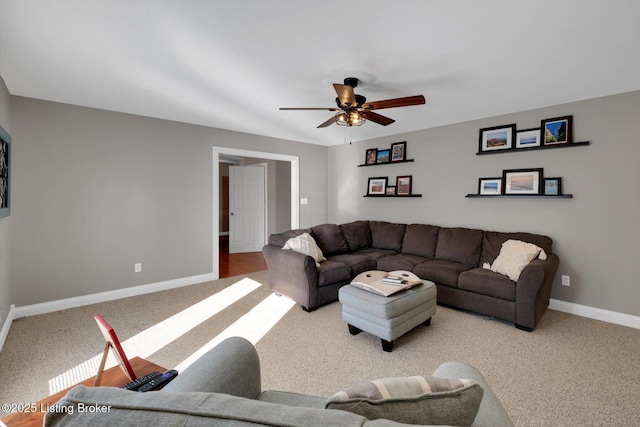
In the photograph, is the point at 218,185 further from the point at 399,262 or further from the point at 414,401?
the point at 414,401

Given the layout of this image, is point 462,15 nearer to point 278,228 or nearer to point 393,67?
point 393,67

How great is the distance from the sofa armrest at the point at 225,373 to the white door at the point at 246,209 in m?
5.55

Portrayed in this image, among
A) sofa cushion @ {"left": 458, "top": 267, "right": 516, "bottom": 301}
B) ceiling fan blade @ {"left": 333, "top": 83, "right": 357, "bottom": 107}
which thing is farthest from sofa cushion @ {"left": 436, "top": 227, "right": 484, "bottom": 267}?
ceiling fan blade @ {"left": 333, "top": 83, "right": 357, "bottom": 107}

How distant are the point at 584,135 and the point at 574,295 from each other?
183cm

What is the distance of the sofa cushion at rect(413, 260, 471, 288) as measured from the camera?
11.0 feet

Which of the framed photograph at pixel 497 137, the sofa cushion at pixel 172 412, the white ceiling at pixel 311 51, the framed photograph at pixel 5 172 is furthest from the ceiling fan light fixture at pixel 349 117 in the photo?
the framed photograph at pixel 5 172

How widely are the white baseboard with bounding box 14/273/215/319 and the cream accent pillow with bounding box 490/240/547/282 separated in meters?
3.96

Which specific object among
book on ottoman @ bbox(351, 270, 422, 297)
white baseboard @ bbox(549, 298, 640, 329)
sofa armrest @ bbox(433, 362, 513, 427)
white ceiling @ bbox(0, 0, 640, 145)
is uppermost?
white ceiling @ bbox(0, 0, 640, 145)

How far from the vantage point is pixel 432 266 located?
11.7ft

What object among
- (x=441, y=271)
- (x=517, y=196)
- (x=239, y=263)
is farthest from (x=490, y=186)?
(x=239, y=263)

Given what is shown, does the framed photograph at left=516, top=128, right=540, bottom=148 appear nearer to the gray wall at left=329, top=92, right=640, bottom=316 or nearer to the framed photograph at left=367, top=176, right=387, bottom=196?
the gray wall at left=329, top=92, right=640, bottom=316

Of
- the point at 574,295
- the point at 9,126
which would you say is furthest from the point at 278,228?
the point at 574,295

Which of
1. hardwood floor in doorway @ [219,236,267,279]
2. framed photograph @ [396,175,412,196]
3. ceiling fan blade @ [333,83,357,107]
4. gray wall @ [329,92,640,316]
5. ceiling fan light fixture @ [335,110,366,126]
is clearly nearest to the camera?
ceiling fan blade @ [333,83,357,107]

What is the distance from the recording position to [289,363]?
2.28 m
